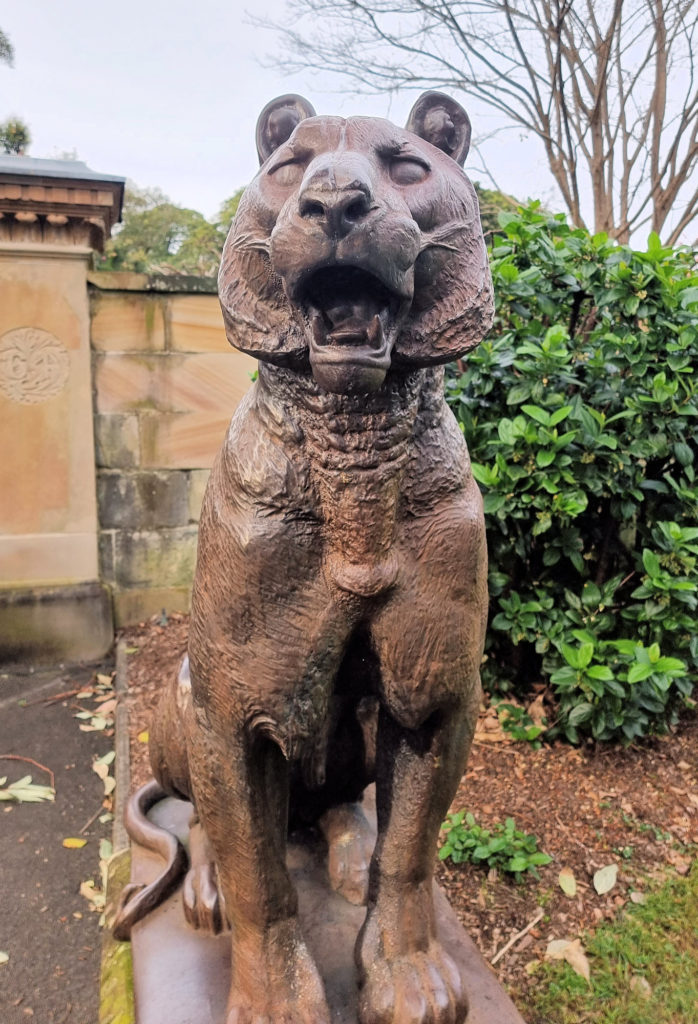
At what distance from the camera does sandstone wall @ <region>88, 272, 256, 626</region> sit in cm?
443

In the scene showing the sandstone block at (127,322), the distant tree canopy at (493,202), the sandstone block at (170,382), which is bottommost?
the sandstone block at (170,382)

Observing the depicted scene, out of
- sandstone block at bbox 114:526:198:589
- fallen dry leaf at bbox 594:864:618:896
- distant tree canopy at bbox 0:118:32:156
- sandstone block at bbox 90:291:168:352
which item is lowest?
fallen dry leaf at bbox 594:864:618:896

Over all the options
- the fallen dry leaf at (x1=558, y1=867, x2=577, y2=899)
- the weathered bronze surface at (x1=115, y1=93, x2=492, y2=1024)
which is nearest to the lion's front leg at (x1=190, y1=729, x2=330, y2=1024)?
the weathered bronze surface at (x1=115, y1=93, x2=492, y2=1024)

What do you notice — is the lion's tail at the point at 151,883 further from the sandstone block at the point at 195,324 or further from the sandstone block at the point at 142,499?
the sandstone block at the point at 195,324

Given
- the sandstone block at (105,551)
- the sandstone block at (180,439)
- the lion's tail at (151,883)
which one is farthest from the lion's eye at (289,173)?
the sandstone block at (105,551)

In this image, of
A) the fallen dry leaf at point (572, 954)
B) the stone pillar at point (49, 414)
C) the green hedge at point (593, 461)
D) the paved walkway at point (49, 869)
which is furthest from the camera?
the stone pillar at point (49, 414)

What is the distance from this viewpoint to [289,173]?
3.43 ft

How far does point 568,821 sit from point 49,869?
1848mm

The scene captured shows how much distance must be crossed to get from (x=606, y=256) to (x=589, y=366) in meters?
0.44

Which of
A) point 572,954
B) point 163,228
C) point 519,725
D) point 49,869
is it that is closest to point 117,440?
point 49,869

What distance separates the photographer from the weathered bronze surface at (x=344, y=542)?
0.96 metres

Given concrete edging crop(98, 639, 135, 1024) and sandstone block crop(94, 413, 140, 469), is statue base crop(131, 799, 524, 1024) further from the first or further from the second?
sandstone block crop(94, 413, 140, 469)

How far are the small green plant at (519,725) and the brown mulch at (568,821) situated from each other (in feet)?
0.12

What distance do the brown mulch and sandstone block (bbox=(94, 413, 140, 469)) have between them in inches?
70.3
